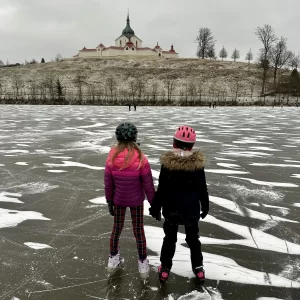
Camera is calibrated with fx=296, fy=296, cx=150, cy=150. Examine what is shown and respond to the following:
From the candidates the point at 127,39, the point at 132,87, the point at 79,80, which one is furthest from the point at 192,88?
the point at 127,39

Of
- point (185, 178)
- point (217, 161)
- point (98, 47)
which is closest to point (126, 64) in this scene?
point (98, 47)

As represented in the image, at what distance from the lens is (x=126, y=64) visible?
76688 millimetres

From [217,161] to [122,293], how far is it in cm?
538

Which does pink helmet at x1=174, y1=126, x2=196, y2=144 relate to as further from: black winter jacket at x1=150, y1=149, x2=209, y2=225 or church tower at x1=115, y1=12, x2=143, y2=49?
church tower at x1=115, y1=12, x2=143, y2=49

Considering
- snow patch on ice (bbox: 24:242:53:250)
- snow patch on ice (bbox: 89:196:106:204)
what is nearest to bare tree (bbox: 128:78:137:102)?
snow patch on ice (bbox: 89:196:106:204)

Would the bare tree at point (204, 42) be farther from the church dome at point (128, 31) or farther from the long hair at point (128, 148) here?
the long hair at point (128, 148)

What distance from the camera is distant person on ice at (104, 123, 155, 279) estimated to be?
266 cm

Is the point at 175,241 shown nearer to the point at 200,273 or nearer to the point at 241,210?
the point at 200,273

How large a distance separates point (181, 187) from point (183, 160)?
244mm

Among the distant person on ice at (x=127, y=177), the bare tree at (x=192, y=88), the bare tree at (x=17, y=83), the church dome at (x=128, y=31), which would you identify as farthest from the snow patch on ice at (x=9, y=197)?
the church dome at (x=128, y=31)

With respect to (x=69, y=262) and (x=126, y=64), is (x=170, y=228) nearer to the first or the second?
(x=69, y=262)

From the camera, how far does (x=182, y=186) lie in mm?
2553

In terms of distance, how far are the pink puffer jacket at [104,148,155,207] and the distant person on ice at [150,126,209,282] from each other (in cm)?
17

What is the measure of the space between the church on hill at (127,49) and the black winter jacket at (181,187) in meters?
97.2
